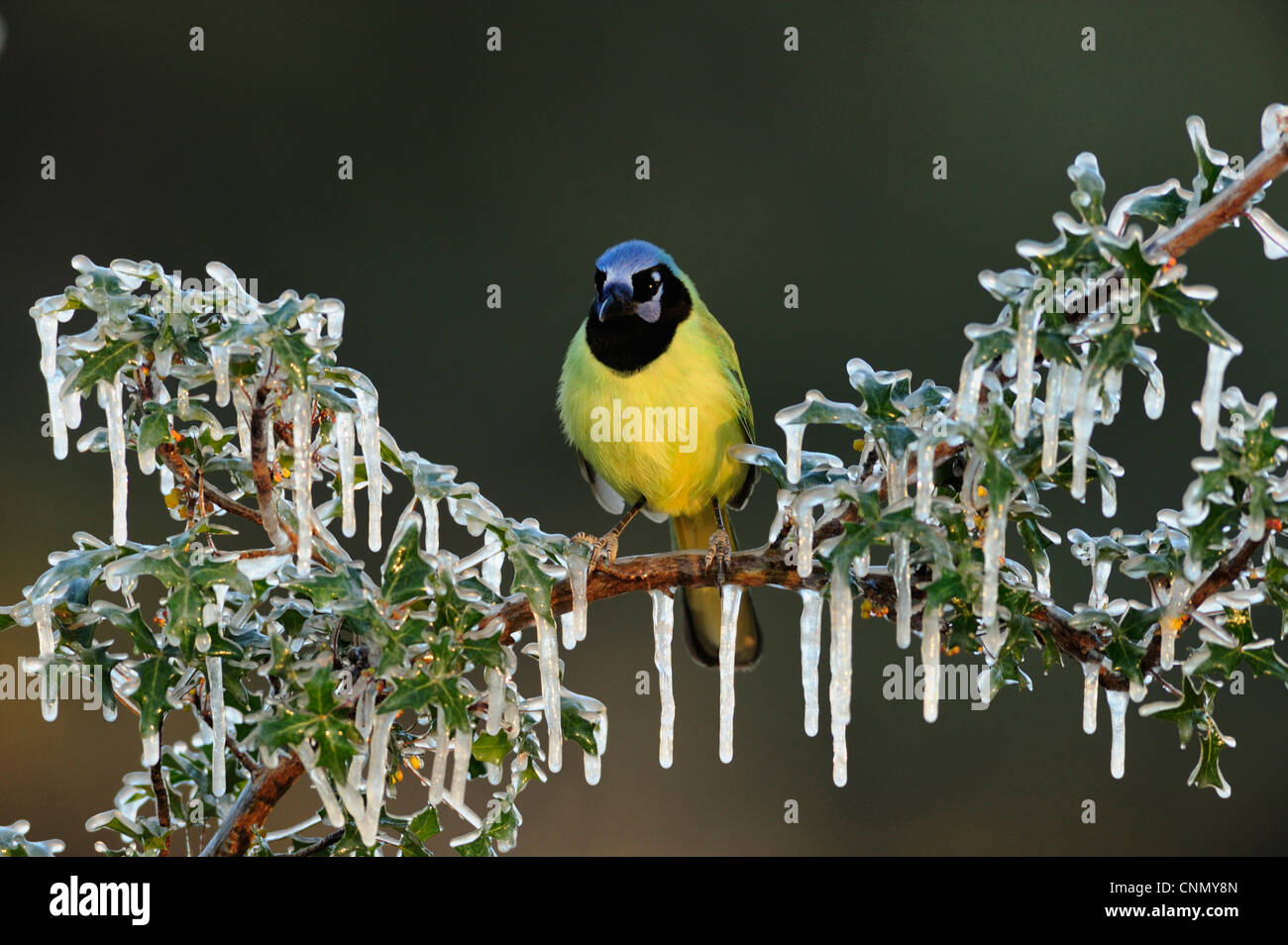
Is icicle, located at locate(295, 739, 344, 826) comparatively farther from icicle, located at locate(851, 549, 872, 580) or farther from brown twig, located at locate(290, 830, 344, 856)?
icicle, located at locate(851, 549, 872, 580)

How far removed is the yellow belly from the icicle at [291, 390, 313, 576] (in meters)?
0.87

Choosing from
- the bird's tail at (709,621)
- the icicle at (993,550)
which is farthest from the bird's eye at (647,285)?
the icicle at (993,550)

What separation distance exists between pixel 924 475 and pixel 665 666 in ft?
1.38

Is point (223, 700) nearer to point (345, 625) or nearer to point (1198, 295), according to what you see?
point (345, 625)

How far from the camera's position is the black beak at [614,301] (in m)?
2.04

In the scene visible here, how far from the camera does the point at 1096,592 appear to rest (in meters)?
1.38

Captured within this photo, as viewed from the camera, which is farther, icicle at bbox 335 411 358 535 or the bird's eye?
the bird's eye

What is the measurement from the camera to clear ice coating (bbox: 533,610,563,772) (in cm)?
127

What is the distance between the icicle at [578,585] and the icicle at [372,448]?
21 cm

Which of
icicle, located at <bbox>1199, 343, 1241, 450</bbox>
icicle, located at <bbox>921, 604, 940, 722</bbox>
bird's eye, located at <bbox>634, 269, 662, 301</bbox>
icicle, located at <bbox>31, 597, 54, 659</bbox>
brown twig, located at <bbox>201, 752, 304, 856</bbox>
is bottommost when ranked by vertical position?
brown twig, located at <bbox>201, 752, 304, 856</bbox>

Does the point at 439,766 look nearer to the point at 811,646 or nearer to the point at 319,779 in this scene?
the point at 319,779

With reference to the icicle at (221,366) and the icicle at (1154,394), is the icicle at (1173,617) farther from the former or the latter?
the icicle at (221,366)

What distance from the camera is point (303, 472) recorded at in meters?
1.22

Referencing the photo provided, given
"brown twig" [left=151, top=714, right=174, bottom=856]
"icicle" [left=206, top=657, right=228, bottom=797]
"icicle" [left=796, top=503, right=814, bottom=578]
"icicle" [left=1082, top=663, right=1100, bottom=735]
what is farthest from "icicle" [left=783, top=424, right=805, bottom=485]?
"brown twig" [left=151, top=714, right=174, bottom=856]
